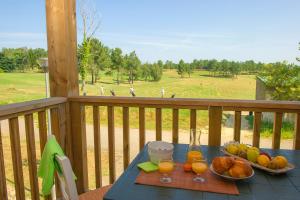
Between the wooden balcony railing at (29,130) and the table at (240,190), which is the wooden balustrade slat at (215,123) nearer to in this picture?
the table at (240,190)

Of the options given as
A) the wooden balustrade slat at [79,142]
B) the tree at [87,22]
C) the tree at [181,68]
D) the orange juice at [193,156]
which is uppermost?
the tree at [87,22]

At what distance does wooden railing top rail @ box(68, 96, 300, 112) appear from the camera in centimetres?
194

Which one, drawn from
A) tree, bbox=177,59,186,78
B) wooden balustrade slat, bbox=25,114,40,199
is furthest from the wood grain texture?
tree, bbox=177,59,186,78

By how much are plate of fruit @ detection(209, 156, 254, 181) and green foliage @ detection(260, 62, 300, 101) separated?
16.5 ft

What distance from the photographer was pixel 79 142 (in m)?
2.35

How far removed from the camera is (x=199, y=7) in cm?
880

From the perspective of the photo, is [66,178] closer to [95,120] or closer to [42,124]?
[42,124]

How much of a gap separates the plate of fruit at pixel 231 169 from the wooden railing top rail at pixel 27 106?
4.41ft

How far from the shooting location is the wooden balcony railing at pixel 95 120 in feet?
5.90

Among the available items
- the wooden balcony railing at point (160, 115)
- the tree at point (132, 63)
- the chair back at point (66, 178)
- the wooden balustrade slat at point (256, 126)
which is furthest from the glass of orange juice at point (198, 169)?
the tree at point (132, 63)

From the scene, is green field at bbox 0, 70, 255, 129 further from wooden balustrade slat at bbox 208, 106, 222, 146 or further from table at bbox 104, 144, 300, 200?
table at bbox 104, 144, 300, 200

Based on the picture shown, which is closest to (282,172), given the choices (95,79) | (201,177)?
(201,177)

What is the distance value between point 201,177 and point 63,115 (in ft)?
5.03

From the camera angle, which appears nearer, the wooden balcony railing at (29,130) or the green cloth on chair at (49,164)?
the green cloth on chair at (49,164)
